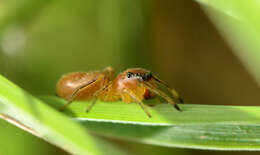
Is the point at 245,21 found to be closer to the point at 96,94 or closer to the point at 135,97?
the point at 135,97

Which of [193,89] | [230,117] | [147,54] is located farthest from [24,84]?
[230,117]

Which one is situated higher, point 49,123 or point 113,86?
point 49,123

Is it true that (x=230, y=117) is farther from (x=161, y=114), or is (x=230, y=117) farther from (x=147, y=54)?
(x=147, y=54)

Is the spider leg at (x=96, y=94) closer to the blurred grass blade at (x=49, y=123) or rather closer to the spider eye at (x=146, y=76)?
the spider eye at (x=146, y=76)

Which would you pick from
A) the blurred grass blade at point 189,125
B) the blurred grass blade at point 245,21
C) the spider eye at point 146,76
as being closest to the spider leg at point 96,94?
the blurred grass blade at point 189,125

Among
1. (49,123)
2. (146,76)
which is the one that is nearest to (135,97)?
(146,76)
